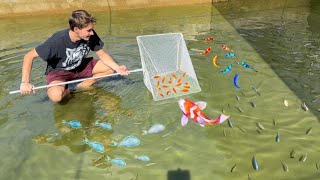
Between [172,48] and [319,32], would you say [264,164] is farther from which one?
[319,32]

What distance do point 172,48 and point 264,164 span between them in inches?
104

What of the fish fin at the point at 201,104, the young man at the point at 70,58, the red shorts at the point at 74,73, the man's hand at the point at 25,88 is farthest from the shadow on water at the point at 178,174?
the red shorts at the point at 74,73

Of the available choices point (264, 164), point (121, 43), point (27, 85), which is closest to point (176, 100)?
point (264, 164)

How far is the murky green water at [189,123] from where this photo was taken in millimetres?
4125

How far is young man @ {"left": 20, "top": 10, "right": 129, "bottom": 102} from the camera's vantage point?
4.95 meters

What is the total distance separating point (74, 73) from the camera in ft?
19.6

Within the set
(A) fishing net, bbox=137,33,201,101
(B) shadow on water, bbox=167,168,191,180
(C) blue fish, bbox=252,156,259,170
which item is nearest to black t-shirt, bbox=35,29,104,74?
(A) fishing net, bbox=137,33,201,101

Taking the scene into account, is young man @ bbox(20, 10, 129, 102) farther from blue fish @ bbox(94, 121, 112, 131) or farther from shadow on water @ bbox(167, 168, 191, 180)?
shadow on water @ bbox(167, 168, 191, 180)

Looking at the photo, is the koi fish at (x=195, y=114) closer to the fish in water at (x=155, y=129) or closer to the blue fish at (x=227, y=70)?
the fish in water at (x=155, y=129)

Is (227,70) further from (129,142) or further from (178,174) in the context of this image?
(178,174)

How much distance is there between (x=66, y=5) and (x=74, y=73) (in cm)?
624

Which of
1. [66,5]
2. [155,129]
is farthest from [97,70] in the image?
[66,5]

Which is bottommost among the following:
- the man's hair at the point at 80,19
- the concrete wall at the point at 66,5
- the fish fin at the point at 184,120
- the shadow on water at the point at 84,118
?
the shadow on water at the point at 84,118

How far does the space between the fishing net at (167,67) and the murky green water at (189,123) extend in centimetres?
22
